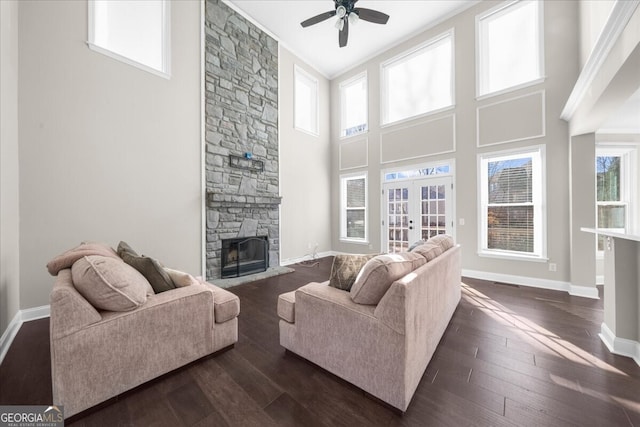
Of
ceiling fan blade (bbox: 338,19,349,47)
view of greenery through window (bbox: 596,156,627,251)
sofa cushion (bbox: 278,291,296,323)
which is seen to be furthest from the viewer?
view of greenery through window (bbox: 596,156,627,251)

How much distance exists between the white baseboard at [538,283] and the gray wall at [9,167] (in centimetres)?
587

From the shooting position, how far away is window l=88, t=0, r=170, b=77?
2.97 meters

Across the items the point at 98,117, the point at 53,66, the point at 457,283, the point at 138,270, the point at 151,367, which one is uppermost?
the point at 53,66

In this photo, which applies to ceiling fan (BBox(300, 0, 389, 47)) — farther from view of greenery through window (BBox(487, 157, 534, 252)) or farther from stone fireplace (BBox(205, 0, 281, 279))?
view of greenery through window (BBox(487, 157, 534, 252))

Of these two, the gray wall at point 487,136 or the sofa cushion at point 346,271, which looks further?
the gray wall at point 487,136

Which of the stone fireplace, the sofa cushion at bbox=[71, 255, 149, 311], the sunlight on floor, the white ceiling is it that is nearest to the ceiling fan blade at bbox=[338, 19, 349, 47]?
the white ceiling

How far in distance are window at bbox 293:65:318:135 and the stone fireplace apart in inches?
28.4

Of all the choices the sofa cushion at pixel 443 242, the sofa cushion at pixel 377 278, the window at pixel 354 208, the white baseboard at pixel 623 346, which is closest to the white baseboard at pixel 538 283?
the white baseboard at pixel 623 346

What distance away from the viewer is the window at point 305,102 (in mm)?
5582

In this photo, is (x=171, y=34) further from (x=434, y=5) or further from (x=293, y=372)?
(x=293, y=372)

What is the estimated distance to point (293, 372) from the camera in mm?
1692

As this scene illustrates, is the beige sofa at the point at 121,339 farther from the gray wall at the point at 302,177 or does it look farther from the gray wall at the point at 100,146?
the gray wall at the point at 302,177

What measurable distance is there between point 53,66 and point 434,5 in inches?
223

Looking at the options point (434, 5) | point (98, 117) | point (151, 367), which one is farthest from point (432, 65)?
point (151, 367)
